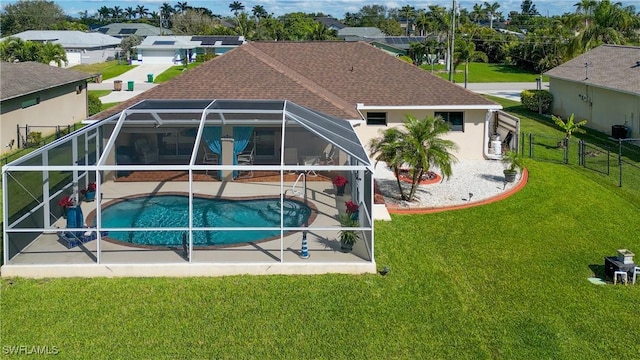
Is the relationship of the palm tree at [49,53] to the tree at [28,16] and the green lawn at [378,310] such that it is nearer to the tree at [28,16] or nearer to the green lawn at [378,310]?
the green lawn at [378,310]

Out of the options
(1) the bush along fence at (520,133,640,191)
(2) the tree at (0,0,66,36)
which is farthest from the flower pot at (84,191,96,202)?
(2) the tree at (0,0,66,36)

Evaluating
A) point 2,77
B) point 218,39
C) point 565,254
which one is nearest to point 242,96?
point 565,254

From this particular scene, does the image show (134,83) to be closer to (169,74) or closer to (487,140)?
(169,74)

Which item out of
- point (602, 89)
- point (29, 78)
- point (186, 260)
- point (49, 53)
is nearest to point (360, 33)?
point (49, 53)

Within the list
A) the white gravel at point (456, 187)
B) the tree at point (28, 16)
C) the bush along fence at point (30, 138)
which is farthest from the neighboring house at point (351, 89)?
the tree at point (28, 16)

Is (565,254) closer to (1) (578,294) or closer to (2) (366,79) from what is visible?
(1) (578,294)
